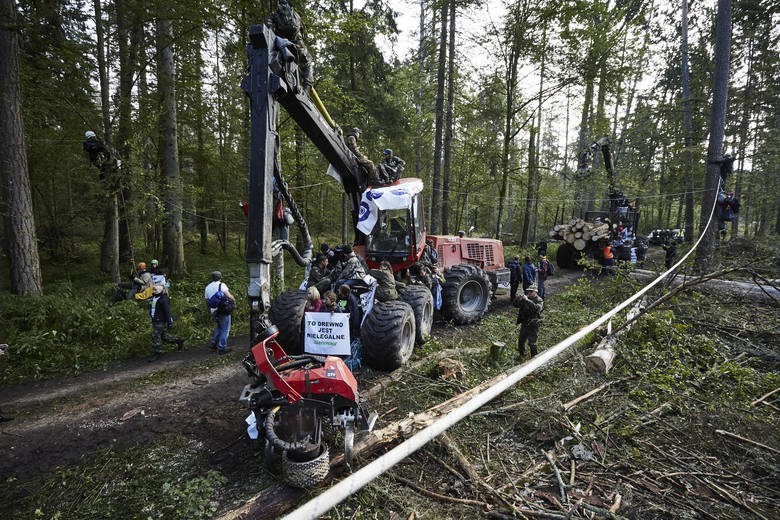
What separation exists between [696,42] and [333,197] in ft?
73.6

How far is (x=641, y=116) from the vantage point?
78.1 feet

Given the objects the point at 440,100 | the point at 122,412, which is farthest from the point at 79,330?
the point at 440,100

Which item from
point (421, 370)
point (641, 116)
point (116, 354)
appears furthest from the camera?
point (641, 116)

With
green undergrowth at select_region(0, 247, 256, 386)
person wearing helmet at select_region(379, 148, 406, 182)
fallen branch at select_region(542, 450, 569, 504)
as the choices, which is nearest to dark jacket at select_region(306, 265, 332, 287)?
Result: person wearing helmet at select_region(379, 148, 406, 182)

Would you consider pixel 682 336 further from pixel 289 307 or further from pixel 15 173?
pixel 15 173

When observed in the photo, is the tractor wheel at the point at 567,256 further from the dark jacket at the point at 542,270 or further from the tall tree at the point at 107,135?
the tall tree at the point at 107,135

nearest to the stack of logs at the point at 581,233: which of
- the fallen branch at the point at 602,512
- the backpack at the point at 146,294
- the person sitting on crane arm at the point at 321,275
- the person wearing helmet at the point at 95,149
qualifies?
the person sitting on crane arm at the point at 321,275

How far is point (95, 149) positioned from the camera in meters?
8.20

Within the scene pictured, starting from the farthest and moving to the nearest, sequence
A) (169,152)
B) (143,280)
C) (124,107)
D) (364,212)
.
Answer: (169,152) < (124,107) < (143,280) < (364,212)

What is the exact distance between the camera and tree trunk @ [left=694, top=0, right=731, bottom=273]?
33.2ft

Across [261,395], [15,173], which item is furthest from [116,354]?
[261,395]

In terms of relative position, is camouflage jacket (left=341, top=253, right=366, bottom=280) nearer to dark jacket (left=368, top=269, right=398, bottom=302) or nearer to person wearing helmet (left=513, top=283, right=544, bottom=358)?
dark jacket (left=368, top=269, right=398, bottom=302)

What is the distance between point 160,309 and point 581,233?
14621 mm

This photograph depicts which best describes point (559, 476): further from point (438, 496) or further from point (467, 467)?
point (438, 496)
